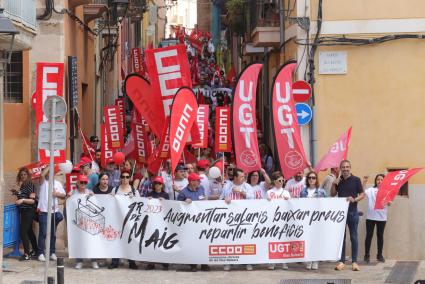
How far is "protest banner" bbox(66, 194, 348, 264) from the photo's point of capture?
15.6 m

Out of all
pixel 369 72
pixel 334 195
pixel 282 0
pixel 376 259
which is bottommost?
pixel 376 259

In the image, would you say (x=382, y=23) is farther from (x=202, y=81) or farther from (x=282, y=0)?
(x=202, y=81)

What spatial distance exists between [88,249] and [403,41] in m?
6.67

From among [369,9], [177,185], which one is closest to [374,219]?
[177,185]

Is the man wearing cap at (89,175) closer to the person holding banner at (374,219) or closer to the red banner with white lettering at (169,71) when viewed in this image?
the red banner with white lettering at (169,71)

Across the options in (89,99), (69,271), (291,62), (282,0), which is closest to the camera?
(69,271)

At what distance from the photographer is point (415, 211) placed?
1712cm

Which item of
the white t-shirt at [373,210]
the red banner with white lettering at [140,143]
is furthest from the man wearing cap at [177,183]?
the white t-shirt at [373,210]

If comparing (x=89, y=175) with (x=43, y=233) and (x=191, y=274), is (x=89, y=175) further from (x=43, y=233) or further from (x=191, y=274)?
(x=191, y=274)

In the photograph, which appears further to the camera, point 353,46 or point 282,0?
point 282,0

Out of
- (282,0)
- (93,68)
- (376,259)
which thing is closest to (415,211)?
(376,259)

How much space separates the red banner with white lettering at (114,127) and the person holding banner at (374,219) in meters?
5.17

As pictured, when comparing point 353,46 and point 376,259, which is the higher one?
point 353,46

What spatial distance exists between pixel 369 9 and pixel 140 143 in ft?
16.4
